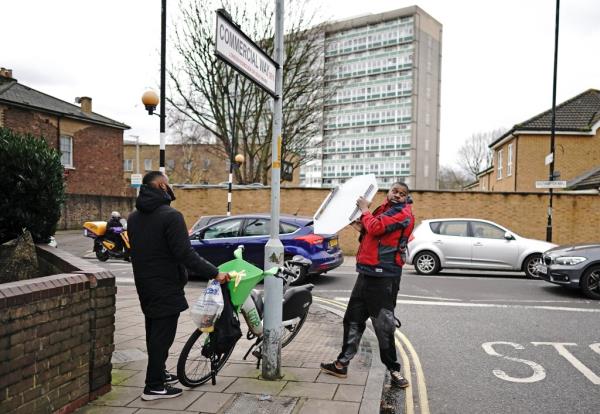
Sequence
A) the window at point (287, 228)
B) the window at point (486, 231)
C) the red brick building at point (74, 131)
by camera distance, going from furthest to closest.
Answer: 1. the red brick building at point (74, 131)
2. the window at point (486, 231)
3. the window at point (287, 228)

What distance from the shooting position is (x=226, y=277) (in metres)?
3.86

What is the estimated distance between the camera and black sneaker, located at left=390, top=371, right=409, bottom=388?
4410 millimetres

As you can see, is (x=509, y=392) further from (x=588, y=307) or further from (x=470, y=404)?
(x=588, y=307)

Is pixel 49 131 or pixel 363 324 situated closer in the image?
pixel 363 324

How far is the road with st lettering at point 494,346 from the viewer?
4195 mm

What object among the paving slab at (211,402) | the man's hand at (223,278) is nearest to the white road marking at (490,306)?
the paving slab at (211,402)

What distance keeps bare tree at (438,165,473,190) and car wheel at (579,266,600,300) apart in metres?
60.6

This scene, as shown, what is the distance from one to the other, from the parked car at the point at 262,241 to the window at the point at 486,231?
4.17m

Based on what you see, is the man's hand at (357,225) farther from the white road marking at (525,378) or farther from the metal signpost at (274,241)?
the white road marking at (525,378)

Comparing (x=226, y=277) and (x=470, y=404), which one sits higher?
(x=226, y=277)

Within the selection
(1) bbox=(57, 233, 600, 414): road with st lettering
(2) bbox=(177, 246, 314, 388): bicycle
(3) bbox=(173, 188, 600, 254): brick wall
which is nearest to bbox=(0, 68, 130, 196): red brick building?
(3) bbox=(173, 188, 600, 254): brick wall

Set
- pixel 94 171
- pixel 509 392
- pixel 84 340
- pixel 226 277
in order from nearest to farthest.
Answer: pixel 84 340 → pixel 226 277 → pixel 509 392 → pixel 94 171

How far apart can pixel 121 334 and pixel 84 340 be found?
8.31 ft

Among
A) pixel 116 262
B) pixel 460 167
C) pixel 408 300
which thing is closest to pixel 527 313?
pixel 408 300
